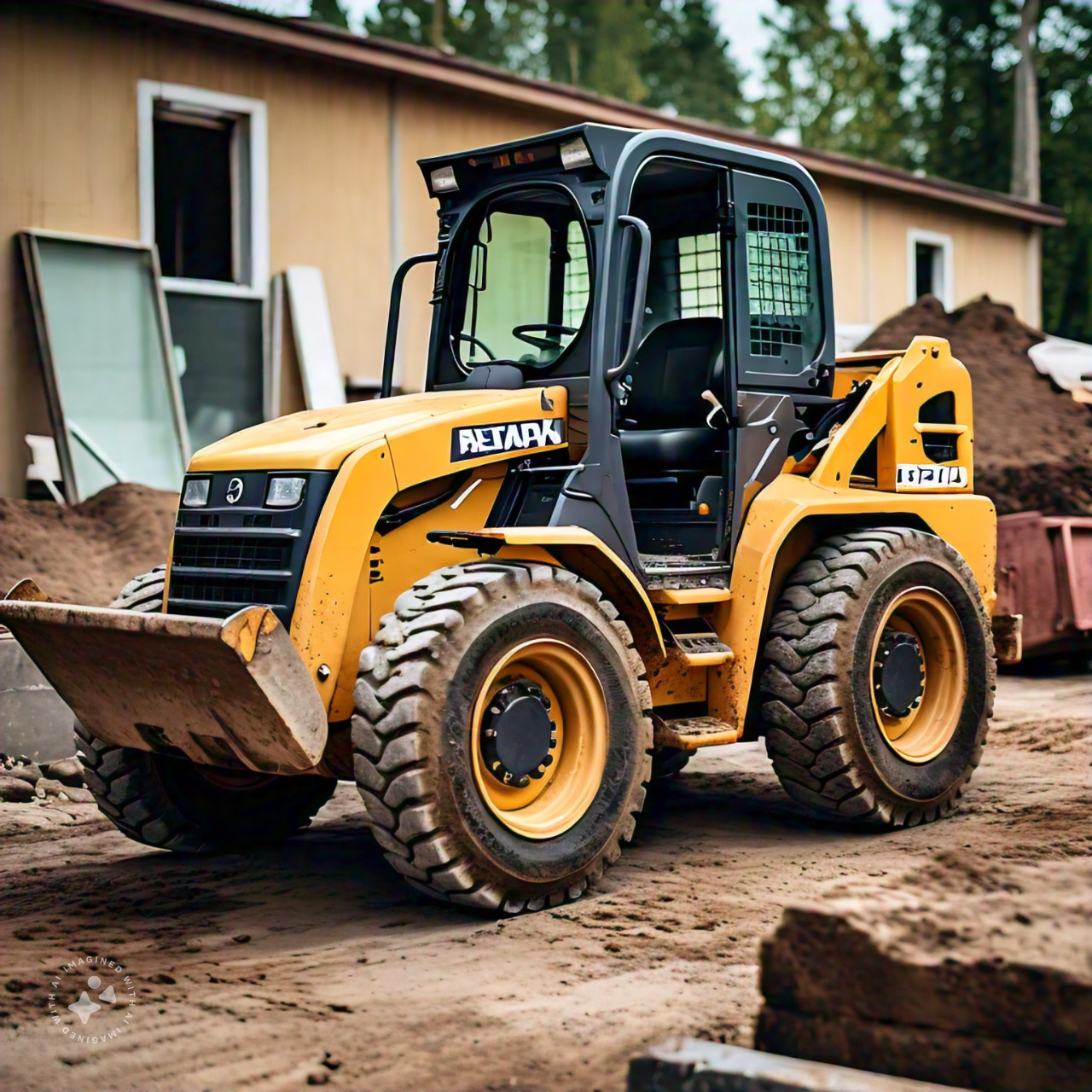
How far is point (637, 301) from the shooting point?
548 centimetres

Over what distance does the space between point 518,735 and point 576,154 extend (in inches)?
90.9

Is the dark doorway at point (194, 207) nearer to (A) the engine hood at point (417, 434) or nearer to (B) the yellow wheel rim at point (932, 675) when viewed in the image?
(A) the engine hood at point (417, 434)

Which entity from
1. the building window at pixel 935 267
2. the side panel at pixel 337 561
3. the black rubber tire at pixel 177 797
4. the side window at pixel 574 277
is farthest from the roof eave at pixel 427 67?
the side panel at pixel 337 561

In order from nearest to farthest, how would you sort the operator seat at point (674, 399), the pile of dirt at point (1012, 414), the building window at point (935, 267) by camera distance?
the operator seat at point (674, 399)
the pile of dirt at point (1012, 414)
the building window at point (935, 267)

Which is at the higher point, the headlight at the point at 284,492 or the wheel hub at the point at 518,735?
the headlight at the point at 284,492

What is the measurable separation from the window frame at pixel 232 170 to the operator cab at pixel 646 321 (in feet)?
17.0

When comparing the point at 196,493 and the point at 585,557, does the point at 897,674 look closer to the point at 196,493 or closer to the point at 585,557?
the point at 585,557

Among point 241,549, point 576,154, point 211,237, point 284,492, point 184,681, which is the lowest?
point 184,681

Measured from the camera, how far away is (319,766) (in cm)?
514

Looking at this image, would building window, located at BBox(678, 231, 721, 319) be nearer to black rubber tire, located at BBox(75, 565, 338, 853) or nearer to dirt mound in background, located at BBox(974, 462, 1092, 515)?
black rubber tire, located at BBox(75, 565, 338, 853)

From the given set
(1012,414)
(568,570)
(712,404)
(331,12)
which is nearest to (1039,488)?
(1012,414)

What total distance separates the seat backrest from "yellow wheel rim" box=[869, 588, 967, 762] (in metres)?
1.30

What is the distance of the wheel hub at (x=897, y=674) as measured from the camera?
247 inches

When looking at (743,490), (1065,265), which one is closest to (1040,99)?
(1065,265)
